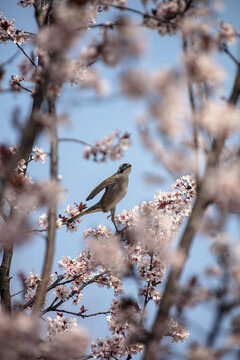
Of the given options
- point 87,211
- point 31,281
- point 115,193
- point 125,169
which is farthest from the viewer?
point 125,169

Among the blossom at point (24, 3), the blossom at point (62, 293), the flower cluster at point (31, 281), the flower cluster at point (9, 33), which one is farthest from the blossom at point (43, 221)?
the blossom at point (24, 3)

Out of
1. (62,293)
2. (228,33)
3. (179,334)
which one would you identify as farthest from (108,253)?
(228,33)

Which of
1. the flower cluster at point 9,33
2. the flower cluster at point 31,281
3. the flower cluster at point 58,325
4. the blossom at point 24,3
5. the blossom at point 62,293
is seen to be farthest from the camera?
the blossom at point 24,3

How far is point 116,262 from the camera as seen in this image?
14.1 feet

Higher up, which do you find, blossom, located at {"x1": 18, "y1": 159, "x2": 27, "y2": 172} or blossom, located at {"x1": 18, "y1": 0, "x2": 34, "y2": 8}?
blossom, located at {"x1": 18, "y1": 0, "x2": 34, "y2": 8}

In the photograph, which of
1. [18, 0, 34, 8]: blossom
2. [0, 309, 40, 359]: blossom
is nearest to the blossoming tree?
[0, 309, 40, 359]: blossom

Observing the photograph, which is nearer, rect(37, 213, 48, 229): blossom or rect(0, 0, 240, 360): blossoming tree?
rect(0, 0, 240, 360): blossoming tree

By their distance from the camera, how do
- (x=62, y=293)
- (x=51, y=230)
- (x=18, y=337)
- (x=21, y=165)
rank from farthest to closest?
(x=21, y=165) → (x=62, y=293) → (x=51, y=230) → (x=18, y=337)

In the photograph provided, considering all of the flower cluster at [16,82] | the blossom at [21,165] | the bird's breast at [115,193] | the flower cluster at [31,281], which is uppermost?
the flower cluster at [16,82]

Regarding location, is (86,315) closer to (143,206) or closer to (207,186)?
(143,206)

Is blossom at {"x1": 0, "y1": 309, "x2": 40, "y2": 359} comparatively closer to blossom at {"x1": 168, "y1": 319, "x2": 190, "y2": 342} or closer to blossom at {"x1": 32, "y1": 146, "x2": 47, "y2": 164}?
Answer: blossom at {"x1": 168, "y1": 319, "x2": 190, "y2": 342}

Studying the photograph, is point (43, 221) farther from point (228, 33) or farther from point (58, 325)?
point (228, 33)

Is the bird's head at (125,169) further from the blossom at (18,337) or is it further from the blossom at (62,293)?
the blossom at (18,337)

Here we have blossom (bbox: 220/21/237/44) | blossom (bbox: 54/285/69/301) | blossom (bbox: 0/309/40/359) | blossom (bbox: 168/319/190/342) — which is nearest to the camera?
blossom (bbox: 0/309/40/359)
